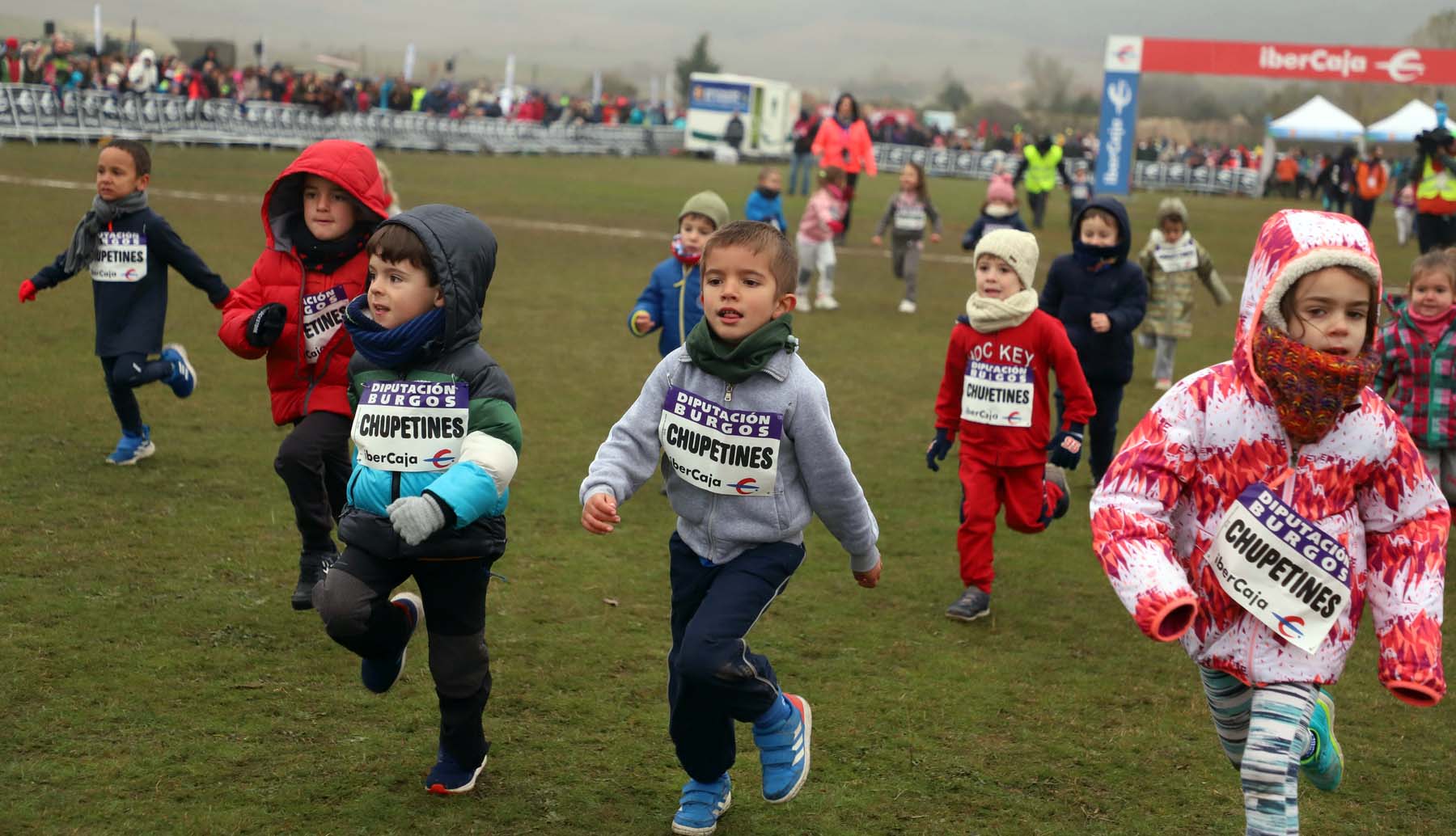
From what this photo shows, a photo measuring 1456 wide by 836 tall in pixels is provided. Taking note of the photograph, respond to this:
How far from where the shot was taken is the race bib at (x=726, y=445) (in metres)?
4.07

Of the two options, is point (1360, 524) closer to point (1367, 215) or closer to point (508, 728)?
point (508, 728)

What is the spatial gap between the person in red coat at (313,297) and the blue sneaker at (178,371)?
2.63m

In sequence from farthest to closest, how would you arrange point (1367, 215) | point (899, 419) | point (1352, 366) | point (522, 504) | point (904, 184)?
point (1367, 215), point (904, 184), point (899, 419), point (522, 504), point (1352, 366)

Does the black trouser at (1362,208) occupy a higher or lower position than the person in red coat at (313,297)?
higher

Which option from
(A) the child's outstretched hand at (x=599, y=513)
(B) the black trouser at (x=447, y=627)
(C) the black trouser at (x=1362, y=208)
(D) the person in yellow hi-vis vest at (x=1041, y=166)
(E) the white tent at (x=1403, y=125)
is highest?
(E) the white tent at (x=1403, y=125)

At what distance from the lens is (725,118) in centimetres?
5394

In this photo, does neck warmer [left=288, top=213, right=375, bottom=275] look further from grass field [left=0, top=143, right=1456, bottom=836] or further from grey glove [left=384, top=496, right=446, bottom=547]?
grey glove [left=384, top=496, right=446, bottom=547]

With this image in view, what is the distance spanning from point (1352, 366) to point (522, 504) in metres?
5.46

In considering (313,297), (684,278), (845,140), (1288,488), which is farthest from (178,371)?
(845,140)

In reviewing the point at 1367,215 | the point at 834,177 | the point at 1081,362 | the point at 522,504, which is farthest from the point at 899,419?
the point at 1367,215

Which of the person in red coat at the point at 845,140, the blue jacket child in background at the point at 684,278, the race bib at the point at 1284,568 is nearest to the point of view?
the race bib at the point at 1284,568

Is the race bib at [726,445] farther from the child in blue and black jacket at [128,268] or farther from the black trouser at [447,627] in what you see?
the child in blue and black jacket at [128,268]

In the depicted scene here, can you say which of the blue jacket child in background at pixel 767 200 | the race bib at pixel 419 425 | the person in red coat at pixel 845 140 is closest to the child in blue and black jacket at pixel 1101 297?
the race bib at pixel 419 425

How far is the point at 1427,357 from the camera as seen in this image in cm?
711
